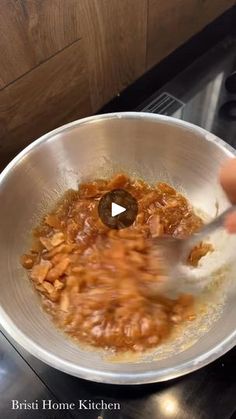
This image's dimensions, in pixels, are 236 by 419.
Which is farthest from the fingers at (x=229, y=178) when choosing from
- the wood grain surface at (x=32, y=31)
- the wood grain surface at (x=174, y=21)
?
the wood grain surface at (x=174, y=21)

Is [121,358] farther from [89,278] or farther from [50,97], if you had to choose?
[50,97]

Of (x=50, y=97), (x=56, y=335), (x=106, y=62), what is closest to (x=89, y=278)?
(x=56, y=335)

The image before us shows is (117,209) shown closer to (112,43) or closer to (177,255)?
(177,255)

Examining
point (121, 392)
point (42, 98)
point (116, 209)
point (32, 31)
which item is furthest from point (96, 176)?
point (121, 392)

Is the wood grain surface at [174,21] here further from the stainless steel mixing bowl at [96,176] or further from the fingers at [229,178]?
the fingers at [229,178]

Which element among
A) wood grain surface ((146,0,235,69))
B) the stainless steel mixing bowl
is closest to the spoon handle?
the stainless steel mixing bowl
